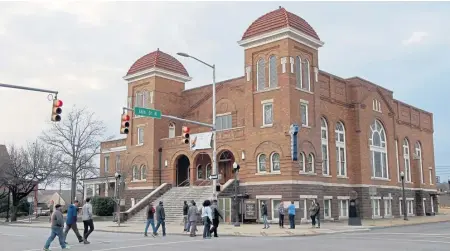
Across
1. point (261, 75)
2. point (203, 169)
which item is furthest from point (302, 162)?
point (203, 169)

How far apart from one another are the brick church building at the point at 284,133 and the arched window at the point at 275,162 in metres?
0.07

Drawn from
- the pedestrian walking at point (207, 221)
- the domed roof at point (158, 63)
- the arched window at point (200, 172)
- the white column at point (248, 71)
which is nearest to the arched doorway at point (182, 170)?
the arched window at point (200, 172)

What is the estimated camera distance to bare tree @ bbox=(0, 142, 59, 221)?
4819 cm

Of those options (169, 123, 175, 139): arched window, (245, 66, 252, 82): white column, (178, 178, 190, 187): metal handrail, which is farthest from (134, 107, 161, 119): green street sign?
(169, 123, 175, 139): arched window

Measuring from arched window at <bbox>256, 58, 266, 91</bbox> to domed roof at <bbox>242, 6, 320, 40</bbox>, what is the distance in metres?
2.16

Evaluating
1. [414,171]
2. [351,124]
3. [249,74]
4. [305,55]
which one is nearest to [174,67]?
[249,74]

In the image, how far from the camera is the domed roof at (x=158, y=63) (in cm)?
4391

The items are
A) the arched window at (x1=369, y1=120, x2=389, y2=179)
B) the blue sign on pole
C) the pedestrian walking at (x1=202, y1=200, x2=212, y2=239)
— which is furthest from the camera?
the arched window at (x1=369, y1=120, x2=389, y2=179)

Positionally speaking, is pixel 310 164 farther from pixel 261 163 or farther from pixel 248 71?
pixel 248 71

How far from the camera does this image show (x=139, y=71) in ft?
146

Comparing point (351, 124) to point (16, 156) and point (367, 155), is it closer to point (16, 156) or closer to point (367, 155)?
point (367, 155)

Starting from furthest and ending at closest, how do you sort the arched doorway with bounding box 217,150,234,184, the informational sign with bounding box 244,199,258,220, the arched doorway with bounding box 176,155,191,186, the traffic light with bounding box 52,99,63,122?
the arched doorway with bounding box 176,155,191,186 < the arched doorway with bounding box 217,150,234,184 < the informational sign with bounding box 244,199,258,220 < the traffic light with bounding box 52,99,63,122

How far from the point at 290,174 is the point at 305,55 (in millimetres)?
9292

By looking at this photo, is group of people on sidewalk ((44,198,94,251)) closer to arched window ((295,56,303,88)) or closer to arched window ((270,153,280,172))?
arched window ((270,153,280,172))
